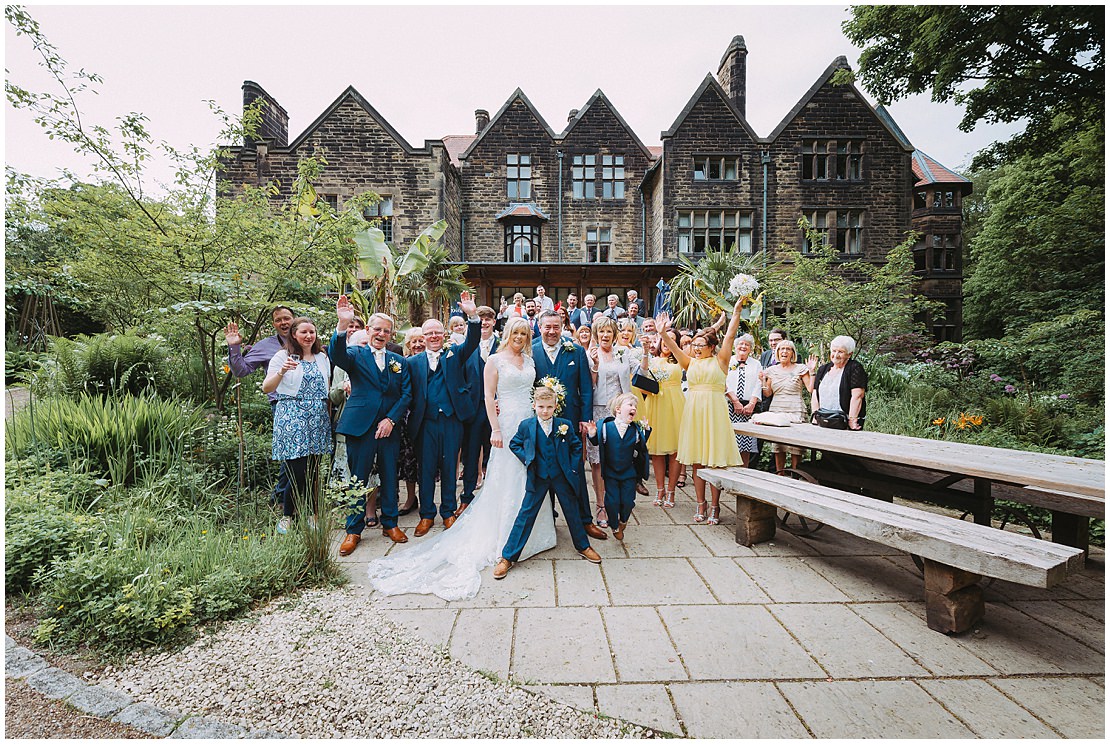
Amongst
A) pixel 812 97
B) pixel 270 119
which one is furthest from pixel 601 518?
pixel 812 97

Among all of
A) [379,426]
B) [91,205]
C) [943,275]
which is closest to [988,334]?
[943,275]

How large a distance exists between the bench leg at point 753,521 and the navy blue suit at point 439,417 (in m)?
2.69

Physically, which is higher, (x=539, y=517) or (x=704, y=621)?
(x=539, y=517)

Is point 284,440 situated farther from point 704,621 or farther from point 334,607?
point 704,621

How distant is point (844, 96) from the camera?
21453mm

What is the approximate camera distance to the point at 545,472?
3920 mm

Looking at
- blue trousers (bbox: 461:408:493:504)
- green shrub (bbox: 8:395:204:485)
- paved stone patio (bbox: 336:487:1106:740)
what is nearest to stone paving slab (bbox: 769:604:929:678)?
paved stone patio (bbox: 336:487:1106:740)

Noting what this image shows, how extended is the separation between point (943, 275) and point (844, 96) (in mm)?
9063

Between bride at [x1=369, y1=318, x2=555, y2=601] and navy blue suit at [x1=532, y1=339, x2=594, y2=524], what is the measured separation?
0.11m

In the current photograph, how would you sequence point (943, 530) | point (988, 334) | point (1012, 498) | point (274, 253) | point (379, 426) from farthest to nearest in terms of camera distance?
point (988, 334), point (274, 253), point (379, 426), point (1012, 498), point (943, 530)

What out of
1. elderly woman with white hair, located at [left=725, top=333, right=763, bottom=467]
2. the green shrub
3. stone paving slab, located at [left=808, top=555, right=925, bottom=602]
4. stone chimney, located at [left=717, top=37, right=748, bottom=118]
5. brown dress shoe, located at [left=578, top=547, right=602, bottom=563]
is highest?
stone chimney, located at [left=717, top=37, right=748, bottom=118]

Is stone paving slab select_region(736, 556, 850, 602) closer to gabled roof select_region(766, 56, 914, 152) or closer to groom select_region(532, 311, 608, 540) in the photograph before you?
groom select_region(532, 311, 608, 540)

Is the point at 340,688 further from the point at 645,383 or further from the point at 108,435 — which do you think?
the point at 108,435

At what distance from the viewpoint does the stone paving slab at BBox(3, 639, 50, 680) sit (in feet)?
8.29
